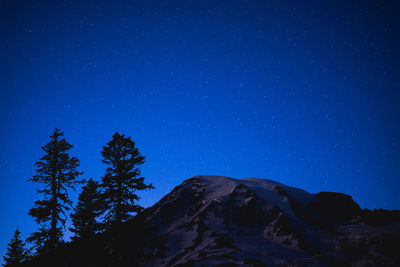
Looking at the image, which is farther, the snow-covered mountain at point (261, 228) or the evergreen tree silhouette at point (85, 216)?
the snow-covered mountain at point (261, 228)

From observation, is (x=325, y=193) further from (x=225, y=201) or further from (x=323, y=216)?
(x=225, y=201)

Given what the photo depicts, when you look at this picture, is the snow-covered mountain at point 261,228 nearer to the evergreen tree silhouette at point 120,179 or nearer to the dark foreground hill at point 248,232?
the dark foreground hill at point 248,232

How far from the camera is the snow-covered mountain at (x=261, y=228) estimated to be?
34.9m

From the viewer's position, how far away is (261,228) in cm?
4706

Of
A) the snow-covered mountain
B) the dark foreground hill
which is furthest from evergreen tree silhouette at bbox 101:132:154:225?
the snow-covered mountain

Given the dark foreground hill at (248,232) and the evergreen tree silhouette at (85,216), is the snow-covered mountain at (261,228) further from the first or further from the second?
the evergreen tree silhouette at (85,216)

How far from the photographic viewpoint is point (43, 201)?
17750mm

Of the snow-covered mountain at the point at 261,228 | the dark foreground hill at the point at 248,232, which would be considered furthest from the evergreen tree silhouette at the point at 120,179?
the snow-covered mountain at the point at 261,228

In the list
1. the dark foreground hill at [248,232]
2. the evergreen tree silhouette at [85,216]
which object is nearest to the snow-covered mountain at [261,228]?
the dark foreground hill at [248,232]

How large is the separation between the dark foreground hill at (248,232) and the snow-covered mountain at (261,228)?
0.42ft

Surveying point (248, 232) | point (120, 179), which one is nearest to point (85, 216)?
point (120, 179)

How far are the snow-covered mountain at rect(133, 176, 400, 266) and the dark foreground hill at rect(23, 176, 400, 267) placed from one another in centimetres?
13

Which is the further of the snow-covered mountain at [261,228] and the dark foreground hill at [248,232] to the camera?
the snow-covered mountain at [261,228]

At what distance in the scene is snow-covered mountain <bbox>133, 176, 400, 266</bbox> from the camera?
34906 millimetres
